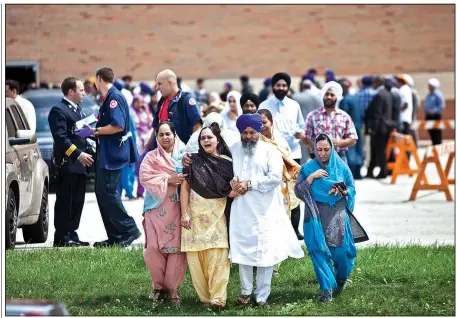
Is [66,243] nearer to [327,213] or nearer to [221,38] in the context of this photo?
[327,213]

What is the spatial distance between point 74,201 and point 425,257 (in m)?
3.90

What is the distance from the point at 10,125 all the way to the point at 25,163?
0.47 metres

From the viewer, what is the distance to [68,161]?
533 inches

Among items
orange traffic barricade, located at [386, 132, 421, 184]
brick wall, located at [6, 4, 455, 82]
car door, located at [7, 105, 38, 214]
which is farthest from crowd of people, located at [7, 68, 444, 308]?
brick wall, located at [6, 4, 455, 82]

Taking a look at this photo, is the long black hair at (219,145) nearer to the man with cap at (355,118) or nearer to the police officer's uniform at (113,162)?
the police officer's uniform at (113,162)

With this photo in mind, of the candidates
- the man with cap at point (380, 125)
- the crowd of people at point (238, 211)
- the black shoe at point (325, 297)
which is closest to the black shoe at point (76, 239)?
the crowd of people at point (238, 211)

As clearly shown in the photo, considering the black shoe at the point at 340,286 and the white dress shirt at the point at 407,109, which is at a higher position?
the white dress shirt at the point at 407,109

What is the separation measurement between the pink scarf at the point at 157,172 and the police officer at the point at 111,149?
2.60 metres

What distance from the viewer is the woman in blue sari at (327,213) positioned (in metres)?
10.4

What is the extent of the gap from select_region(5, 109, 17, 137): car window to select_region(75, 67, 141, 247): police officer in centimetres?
92

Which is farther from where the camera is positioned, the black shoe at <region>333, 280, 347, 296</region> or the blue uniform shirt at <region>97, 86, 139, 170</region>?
the blue uniform shirt at <region>97, 86, 139, 170</region>

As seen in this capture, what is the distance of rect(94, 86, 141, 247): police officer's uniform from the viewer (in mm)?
13172

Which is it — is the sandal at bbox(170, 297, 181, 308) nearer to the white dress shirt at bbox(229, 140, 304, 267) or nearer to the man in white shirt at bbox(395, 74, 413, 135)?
the white dress shirt at bbox(229, 140, 304, 267)

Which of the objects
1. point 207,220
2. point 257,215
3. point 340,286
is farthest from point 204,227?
point 340,286
